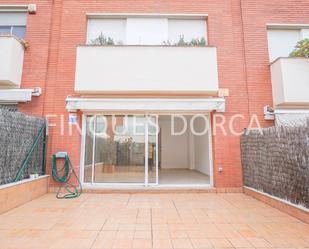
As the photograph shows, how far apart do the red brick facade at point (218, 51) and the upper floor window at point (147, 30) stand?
1.41ft

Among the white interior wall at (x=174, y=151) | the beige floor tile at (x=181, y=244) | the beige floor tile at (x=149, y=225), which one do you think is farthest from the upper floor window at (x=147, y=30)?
the white interior wall at (x=174, y=151)

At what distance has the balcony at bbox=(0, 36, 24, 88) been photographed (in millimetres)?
9922

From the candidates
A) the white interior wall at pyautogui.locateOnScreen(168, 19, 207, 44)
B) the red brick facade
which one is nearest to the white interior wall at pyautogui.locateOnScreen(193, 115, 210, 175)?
the red brick facade

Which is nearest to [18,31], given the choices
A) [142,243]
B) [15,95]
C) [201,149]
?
[15,95]

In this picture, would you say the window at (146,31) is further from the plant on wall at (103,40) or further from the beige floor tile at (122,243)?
the beige floor tile at (122,243)

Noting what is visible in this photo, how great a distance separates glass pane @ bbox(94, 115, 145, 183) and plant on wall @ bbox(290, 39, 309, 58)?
7932 millimetres

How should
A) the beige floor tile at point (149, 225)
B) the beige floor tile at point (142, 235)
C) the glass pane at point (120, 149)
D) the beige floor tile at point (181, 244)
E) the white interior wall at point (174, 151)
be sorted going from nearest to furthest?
the beige floor tile at point (181, 244)
the beige floor tile at point (149, 225)
the beige floor tile at point (142, 235)
the glass pane at point (120, 149)
the white interior wall at point (174, 151)

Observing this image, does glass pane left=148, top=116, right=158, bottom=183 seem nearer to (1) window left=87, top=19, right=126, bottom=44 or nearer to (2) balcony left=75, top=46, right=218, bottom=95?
(2) balcony left=75, top=46, right=218, bottom=95

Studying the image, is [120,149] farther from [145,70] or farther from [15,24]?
[15,24]

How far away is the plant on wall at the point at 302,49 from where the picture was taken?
10.5 meters

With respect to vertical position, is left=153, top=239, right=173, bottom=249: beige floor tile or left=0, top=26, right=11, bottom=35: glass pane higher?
left=0, top=26, right=11, bottom=35: glass pane

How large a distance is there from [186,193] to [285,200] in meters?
3.99

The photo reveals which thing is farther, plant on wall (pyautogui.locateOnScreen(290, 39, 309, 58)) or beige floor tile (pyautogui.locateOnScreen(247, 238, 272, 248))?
plant on wall (pyautogui.locateOnScreen(290, 39, 309, 58))

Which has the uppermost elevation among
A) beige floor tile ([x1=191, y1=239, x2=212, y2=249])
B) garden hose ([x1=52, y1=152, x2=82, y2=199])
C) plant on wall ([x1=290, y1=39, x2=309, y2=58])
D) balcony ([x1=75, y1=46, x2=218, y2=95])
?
plant on wall ([x1=290, y1=39, x2=309, y2=58])
